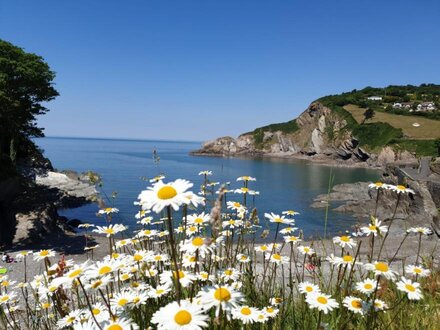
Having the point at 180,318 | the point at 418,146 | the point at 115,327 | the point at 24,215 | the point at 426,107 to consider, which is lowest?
the point at 24,215

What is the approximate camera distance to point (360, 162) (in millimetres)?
122000

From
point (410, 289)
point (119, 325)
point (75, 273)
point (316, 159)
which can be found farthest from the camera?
point (316, 159)

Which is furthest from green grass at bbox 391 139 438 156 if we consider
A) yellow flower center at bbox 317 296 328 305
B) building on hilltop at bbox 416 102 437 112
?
yellow flower center at bbox 317 296 328 305

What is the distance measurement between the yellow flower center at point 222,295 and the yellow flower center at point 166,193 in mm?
839

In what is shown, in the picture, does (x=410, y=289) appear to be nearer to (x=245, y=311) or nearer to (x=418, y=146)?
(x=245, y=311)

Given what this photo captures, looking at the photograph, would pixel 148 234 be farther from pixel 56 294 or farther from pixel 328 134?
pixel 328 134

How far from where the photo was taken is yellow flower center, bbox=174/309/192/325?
7.30 feet

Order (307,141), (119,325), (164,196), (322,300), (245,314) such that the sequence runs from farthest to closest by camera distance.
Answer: (307,141)
(322,300)
(245,314)
(119,325)
(164,196)

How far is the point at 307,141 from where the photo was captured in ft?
513

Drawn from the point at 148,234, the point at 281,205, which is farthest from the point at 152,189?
the point at 281,205

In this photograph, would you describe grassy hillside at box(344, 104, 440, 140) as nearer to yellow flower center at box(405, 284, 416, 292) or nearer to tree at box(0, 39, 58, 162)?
tree at box(0, 39, 58, 162)

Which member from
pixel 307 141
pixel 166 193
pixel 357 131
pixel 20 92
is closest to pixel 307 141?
pixel 307 141

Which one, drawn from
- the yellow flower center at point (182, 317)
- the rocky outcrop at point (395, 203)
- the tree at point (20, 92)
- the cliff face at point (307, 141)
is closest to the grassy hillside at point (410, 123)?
the cliff face at point (307, 141)

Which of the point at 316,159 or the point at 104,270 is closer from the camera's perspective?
the point at 104,270
